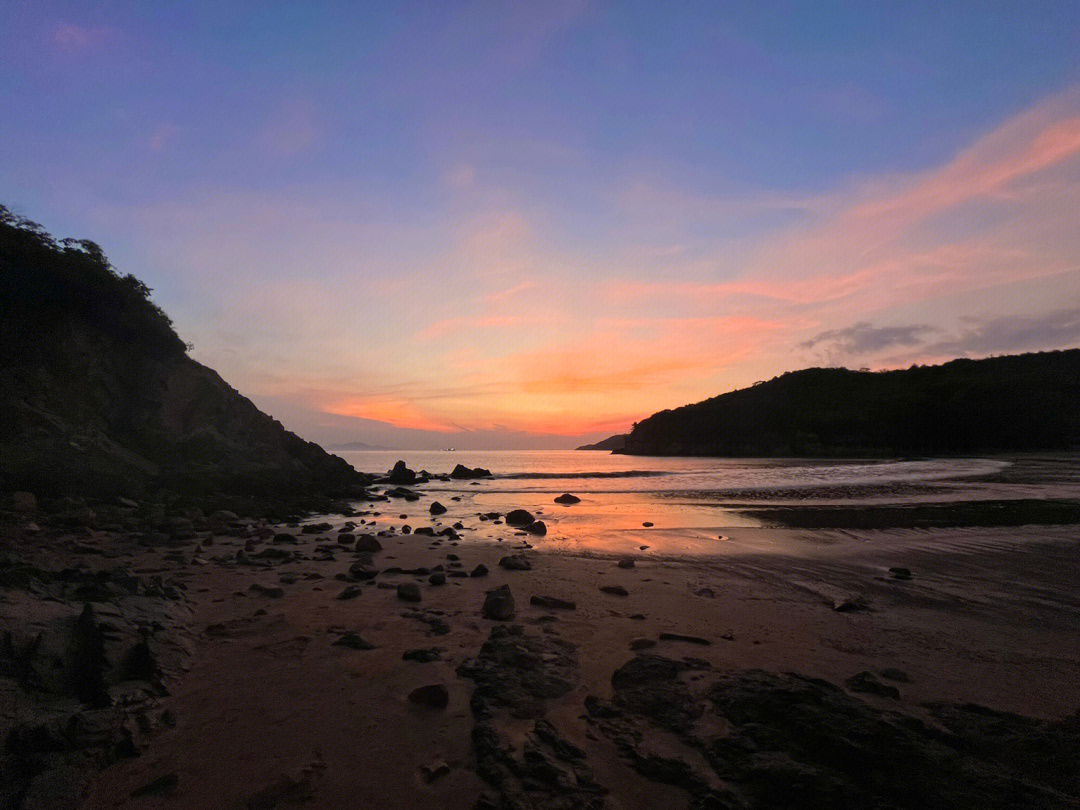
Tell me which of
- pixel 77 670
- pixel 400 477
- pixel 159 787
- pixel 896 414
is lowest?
pixel 159 787

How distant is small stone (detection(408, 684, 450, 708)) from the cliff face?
15638 millimetres

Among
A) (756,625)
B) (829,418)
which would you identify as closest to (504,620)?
(756,625)

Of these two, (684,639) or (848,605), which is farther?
(848,605)

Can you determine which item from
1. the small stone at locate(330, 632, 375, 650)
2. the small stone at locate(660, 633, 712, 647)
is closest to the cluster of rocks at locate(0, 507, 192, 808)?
the small stone at locate(330, 632, 375, 650)

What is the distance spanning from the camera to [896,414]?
295 feet

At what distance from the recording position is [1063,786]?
2.91 meters

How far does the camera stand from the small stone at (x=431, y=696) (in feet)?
13.6

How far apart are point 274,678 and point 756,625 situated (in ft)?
17.5

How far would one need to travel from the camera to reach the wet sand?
3.29m

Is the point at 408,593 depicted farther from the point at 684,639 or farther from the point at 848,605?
the point at 848,605

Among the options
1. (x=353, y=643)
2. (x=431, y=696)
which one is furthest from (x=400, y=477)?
(x=431, y=696)

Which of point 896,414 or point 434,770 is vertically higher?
point 896,414

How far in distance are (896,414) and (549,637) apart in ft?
346

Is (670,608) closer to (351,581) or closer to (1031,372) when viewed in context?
(351,581)
